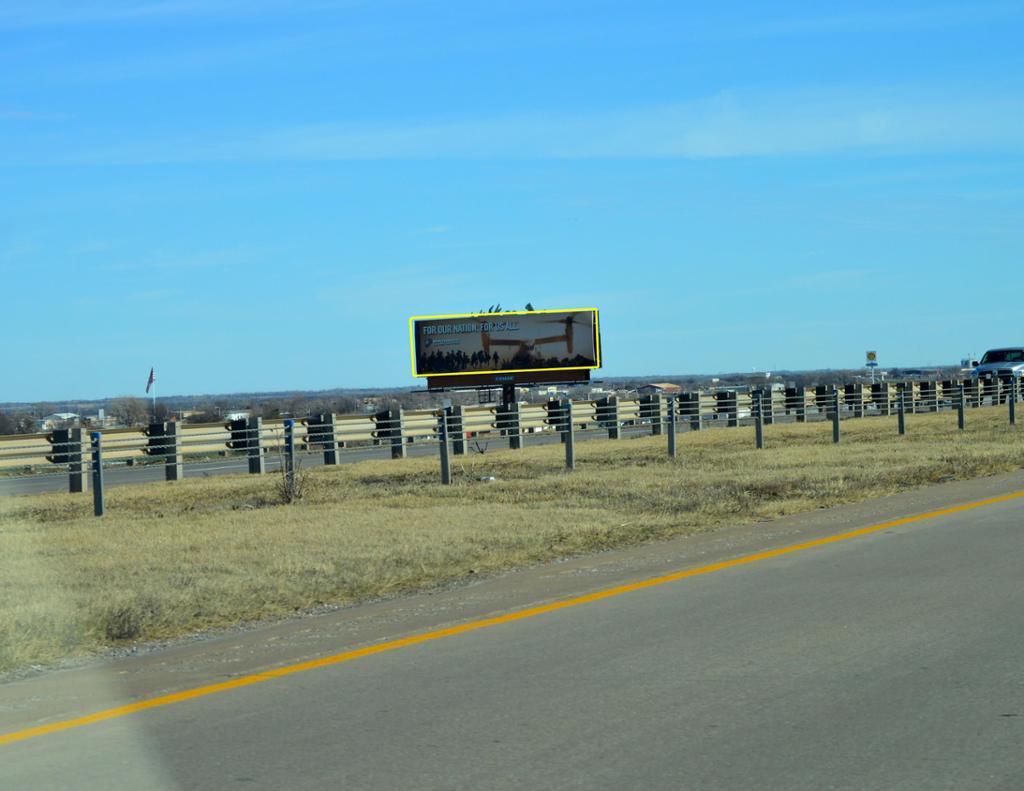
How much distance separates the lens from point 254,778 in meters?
5.69

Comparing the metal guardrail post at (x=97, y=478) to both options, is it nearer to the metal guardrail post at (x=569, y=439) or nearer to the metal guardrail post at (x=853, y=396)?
the metal guardrail post at (x=569, y=439)

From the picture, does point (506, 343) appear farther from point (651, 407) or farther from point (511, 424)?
point (511, 424)

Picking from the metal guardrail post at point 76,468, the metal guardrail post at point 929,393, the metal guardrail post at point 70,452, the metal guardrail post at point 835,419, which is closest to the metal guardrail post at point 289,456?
the metal guardrail post at point 70,452

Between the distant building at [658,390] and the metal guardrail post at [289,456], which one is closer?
the metal guardrail post at [289,456]

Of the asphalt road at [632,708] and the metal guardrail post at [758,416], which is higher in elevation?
the metal guardrail post at [758,416]

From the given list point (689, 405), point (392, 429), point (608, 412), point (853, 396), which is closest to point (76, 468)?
point (392, 429)

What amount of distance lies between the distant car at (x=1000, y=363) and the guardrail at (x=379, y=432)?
10535 mm

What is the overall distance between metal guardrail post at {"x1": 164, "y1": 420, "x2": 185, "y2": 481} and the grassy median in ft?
2.25

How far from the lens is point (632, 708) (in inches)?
261

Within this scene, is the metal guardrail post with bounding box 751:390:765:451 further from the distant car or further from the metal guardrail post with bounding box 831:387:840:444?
the distant car

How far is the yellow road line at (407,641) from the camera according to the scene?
6781 mm

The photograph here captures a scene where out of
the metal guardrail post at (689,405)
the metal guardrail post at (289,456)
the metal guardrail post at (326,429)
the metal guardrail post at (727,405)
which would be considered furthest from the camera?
the metal guardrail post at (727,405)

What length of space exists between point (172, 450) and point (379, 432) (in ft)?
12.8

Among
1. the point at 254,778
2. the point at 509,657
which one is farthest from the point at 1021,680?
the point at 254,778
